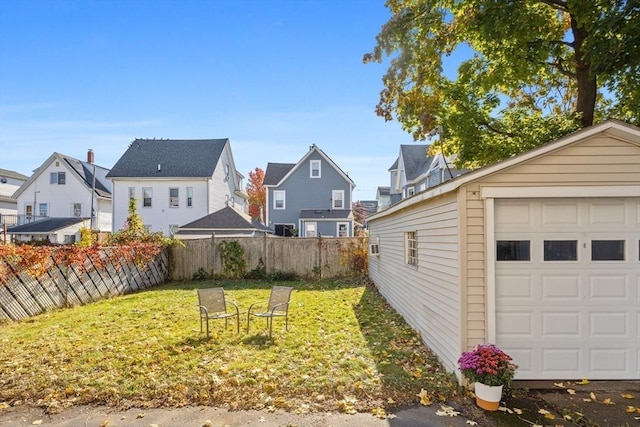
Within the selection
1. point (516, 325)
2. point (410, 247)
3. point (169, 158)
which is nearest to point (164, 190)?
point (169, 158)

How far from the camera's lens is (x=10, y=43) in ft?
30.6

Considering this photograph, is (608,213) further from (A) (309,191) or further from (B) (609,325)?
(A) (309,191)

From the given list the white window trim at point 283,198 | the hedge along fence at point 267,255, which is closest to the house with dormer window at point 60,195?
the white window trim at point 283,198

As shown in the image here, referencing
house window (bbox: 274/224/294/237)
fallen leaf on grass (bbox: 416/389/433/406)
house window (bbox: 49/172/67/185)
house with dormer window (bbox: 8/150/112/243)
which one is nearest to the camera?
fallen leaf on grass (bbox: 416/389/433/406)

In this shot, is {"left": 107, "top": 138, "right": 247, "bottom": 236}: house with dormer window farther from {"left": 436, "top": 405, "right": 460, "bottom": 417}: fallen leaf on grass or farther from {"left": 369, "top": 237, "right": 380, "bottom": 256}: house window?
{"left": 436, "top": 405, "right": 460, "bottom": 417}: fallen leaf on grass

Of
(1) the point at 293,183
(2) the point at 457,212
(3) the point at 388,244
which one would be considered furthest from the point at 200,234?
(2) the point at 457,212

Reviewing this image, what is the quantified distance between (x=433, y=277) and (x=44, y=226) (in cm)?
3087

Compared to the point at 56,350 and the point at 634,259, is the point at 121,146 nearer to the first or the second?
the point at 56,350

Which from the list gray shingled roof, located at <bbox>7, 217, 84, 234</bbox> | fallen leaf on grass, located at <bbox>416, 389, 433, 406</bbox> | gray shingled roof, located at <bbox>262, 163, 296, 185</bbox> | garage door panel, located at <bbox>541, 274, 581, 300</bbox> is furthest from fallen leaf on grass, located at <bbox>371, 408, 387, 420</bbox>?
gray shingled roof, located at <bbox>7, 217, 84, 234</bbox>

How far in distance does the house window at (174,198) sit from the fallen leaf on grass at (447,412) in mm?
25156

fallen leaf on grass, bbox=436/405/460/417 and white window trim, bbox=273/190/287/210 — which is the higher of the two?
white window trim, bbox=273/190/287/210

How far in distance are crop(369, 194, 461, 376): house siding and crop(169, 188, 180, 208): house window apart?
20852 mm

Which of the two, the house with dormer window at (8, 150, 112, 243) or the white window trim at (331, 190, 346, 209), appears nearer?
the white window trim at (331, 190, 346, 209)

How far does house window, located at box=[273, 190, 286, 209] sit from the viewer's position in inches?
1065
